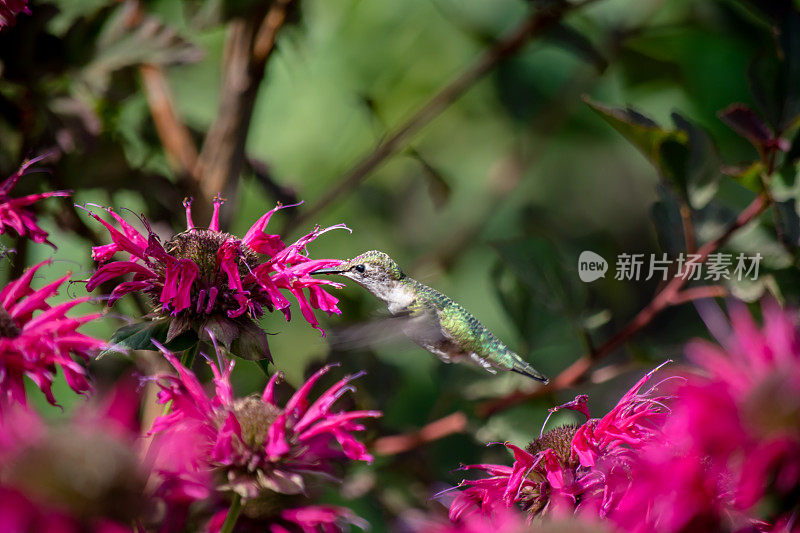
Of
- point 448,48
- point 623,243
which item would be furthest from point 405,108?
point 623,243

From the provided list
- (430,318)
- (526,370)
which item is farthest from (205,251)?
(526,370)

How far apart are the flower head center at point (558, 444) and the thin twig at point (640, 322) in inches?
11.2

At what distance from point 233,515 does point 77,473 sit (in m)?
0.13

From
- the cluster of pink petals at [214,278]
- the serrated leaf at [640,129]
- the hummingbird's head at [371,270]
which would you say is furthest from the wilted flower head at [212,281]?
the serrated leaf at [640,129]

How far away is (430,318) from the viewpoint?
35.6 inches

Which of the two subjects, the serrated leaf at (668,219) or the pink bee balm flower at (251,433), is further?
the serrated leaf at (668,219)

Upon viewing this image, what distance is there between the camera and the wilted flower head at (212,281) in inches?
26.0

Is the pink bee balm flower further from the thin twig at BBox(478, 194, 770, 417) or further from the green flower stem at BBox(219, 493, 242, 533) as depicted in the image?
the thin twig at BBox(478, 194, 770, 417)

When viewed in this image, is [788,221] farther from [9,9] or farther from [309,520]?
[9,9]

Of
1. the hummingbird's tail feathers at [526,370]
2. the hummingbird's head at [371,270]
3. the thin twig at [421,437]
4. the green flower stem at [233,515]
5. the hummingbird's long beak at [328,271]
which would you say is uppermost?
the hummingbird's long beak at [328,271]

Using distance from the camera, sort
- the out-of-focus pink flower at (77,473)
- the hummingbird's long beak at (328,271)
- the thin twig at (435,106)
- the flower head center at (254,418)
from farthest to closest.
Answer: the thin twig at (435,106)
the hummingbird's long beak at (328,271)
the flower head center at (254,418)
the out-of-focus pink flower at (77,473)

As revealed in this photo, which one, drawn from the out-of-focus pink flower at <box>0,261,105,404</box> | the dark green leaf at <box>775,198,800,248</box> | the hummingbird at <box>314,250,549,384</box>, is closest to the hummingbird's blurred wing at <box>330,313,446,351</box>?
the hummingbird at <box>314,250,549,384</box>

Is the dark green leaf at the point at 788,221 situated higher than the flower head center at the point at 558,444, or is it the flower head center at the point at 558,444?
the dark green leaf at the point at 788,221

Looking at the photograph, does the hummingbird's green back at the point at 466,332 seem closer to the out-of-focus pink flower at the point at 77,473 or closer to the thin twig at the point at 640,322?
the thin twig at the point at 640,322
